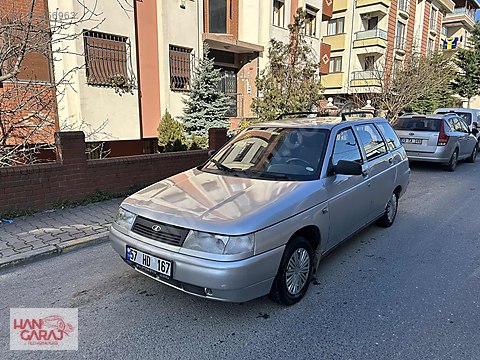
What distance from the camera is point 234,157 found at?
434 cm

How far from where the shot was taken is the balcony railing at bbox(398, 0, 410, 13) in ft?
95.4

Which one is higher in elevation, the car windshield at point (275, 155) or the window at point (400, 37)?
the window at point (400, 37)

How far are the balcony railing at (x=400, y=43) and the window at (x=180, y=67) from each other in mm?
24504

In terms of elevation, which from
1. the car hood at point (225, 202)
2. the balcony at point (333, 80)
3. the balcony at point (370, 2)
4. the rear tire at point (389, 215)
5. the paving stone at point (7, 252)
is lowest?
the paving stone at point (7, 252)

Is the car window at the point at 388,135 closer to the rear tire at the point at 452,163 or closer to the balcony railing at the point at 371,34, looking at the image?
the rear tire at the point at 452,163

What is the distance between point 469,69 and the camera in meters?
30.1

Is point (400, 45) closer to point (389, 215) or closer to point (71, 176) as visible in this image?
point (389, 215)

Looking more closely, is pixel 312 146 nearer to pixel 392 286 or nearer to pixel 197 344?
pixel 392 286

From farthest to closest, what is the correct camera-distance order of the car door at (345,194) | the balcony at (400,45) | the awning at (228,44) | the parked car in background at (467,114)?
the balcony at (400,45)
the parked car in background at (467,114)
the awning at (228,44)
the car door at (345,194)

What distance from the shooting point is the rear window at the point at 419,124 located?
33.5ft

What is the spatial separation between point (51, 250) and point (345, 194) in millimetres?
3855

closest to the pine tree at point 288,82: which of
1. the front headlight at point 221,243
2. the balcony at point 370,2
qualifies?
the front headlight at point 221,243

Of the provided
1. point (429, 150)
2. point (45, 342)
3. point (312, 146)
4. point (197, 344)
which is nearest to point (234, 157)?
point (312, 146)

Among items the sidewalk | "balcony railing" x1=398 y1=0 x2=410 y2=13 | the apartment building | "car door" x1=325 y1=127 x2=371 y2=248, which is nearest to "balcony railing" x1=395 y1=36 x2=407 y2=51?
the apartment building
